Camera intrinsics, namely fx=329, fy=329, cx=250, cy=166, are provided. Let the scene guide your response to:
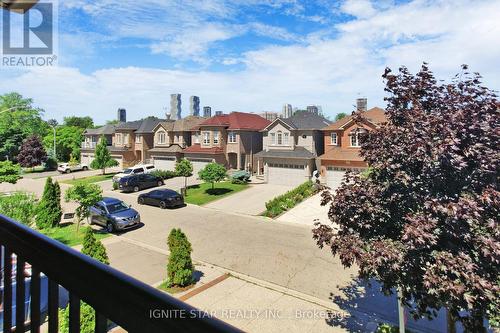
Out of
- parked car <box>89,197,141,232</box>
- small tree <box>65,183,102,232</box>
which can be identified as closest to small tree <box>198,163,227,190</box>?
parked car <box>89,197,141,232</box>

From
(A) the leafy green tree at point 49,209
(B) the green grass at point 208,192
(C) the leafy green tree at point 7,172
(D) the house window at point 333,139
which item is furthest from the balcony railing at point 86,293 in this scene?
(D) the house window at point 333,139

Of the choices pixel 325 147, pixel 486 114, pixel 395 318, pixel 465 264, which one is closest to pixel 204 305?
pixel 395 318

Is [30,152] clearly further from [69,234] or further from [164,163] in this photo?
[69,234]

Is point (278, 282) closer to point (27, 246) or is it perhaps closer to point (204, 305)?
point (204, 305)

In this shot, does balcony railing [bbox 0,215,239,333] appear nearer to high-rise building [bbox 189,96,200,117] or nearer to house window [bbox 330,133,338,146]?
house window [bbox 330,133,338,146]

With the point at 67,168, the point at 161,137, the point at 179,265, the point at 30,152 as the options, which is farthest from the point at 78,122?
the point at 179,265

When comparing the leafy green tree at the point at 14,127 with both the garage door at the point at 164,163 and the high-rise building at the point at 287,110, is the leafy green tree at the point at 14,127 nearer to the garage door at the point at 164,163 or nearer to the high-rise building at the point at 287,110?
the garage door at the point at 164,163

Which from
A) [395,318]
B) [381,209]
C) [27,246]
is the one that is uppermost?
[27,246]

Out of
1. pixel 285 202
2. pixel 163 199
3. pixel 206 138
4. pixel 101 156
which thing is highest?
pixel 206 138
